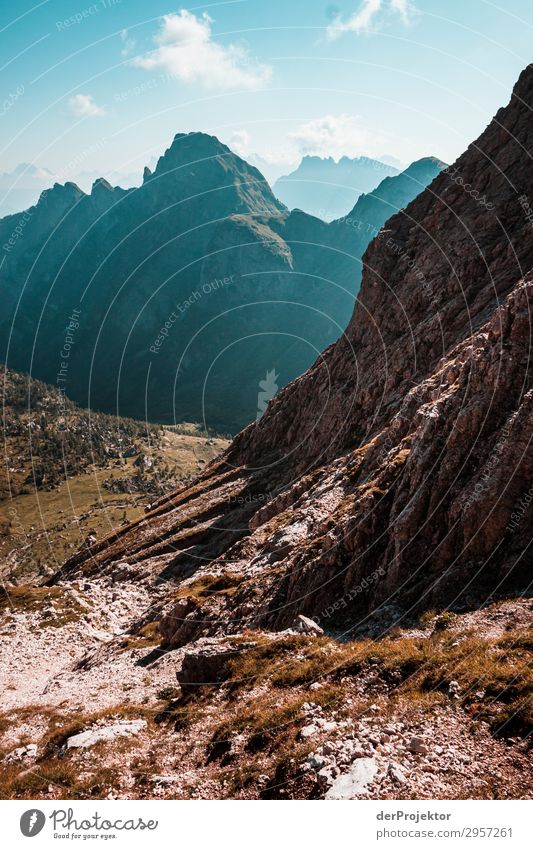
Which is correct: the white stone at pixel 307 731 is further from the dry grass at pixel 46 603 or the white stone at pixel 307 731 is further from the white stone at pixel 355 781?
the dry grass at pixel 46 603

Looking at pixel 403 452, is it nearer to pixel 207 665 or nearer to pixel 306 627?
pixel 306 627

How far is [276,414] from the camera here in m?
111

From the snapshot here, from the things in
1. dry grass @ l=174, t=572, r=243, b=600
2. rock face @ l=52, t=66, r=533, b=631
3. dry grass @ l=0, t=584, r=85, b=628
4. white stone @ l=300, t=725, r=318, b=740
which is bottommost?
dry grass @ l=0, t=584, r=85, b=628

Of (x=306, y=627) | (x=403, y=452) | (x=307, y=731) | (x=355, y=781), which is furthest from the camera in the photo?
(x=403, y=452)

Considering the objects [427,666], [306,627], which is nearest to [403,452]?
[306,627]

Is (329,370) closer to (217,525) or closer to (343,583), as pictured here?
(217,525)

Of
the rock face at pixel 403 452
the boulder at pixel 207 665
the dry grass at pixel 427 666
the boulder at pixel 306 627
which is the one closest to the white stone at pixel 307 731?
the dry grass at pixel 427 666

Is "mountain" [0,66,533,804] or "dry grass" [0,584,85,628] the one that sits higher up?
"mountain" [0,66,533,804]

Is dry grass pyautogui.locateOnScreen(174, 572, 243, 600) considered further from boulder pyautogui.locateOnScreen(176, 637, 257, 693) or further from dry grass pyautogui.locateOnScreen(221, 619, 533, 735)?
dry grass pyautogui.locateOnScreen(221, 619, 533, 735)

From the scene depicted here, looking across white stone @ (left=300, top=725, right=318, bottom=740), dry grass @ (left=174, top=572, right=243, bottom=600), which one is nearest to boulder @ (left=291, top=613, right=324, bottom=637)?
white stone @ (left=300, top=725, right=318, bottom=740)


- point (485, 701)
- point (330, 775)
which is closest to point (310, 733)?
point (330, 775)

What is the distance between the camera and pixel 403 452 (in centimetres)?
4066

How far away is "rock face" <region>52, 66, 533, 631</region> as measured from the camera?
29175 mm

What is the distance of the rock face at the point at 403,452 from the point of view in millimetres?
29175
